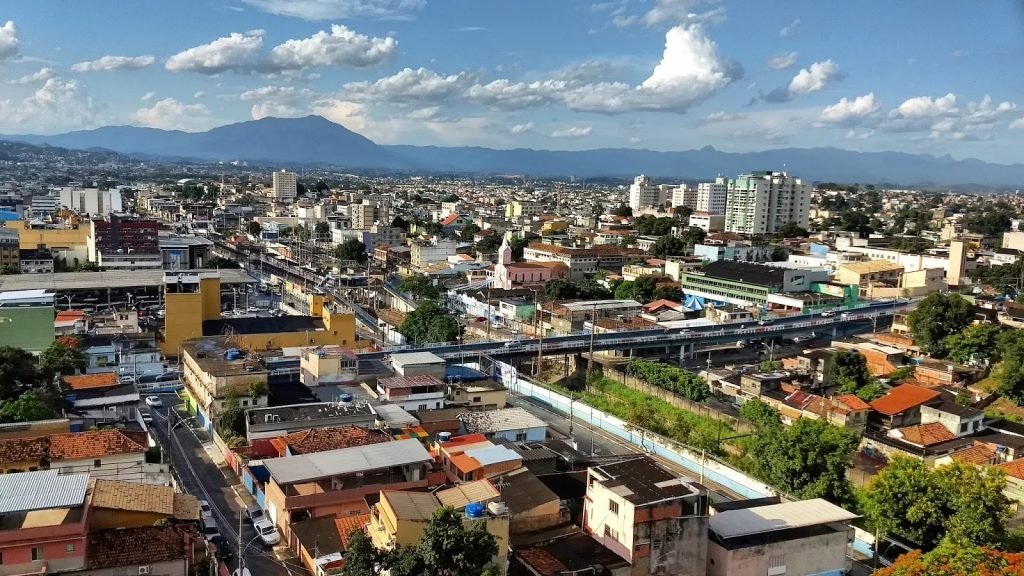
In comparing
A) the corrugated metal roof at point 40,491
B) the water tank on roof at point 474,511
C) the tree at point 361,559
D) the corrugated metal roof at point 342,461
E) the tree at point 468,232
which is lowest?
the corrugated metal roof at point 342,461

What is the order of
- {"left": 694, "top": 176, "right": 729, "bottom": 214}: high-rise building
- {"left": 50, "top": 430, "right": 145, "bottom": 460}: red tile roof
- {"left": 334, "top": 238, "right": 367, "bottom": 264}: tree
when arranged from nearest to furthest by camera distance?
1. {"left": 50, "top": 430, "right": 145, "bottom": 460}: red tile roof
2. {"left": 334, "top": 238, "right": 367, "bottom": 264}: tree
3. {"left": 694, "top": 176, "right": 729, "bottom": 214}: high-rise building

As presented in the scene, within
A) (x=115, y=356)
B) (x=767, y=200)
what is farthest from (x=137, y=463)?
(x=767, y=200)

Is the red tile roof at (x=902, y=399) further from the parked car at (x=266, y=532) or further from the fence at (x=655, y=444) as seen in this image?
the parked car at (x=266, y=532)

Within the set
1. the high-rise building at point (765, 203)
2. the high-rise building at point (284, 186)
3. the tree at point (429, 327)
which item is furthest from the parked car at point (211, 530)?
the high-rise building at point (284, 186)

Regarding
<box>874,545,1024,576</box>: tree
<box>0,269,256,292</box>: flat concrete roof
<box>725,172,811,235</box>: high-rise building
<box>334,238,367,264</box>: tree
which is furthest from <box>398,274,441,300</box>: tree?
<box>725,172,811,235</box>: high-rise building

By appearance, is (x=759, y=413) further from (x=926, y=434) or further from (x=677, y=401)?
(x=926, y=434)

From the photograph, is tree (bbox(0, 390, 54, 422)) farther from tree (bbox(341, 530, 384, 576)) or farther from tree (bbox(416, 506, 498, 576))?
tree (bbox(416, 506, 498, 576))
